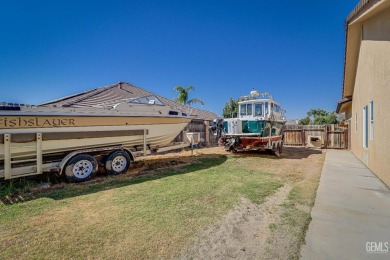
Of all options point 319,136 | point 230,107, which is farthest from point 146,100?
point 230,107

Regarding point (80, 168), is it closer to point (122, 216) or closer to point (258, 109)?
point (122, 216)

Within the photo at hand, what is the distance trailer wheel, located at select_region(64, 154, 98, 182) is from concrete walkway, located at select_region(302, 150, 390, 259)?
5.86m

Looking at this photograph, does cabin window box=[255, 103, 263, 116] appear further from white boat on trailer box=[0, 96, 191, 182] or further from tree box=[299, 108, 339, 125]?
tree box=[299, 108, 339, 125]

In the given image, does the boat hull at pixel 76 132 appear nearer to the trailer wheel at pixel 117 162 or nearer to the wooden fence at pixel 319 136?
the trailer wheel at pixel 117 162

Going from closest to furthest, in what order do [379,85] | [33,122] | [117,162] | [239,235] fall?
[239,235] < [33,122] < [379,85] < [117,162]

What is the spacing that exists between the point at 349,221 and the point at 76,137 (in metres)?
6.76

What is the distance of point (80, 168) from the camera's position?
6445 millimetres

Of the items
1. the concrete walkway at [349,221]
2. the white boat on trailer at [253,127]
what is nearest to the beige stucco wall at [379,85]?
the concrete walkway at [349,221]

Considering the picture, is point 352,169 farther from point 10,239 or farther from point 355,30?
point 10,239

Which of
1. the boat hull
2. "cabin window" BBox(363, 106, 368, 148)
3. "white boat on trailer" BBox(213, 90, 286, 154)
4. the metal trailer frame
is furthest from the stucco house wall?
the metal trailer frame

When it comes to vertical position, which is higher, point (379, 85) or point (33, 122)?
point (379, 85)

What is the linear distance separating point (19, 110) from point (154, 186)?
3873 mm

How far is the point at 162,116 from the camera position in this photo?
28.7ft

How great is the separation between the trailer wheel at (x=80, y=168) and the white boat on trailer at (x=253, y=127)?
257 inches
